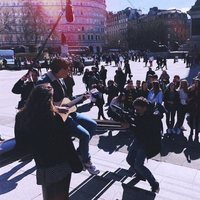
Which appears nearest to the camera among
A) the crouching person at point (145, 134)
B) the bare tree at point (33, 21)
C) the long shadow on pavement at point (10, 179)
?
the crouching person at point (145, 134)

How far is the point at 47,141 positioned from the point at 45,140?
0.02m

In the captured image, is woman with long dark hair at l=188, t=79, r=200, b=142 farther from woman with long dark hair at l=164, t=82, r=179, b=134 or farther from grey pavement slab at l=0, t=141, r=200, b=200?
grey pavement slab at l=0, t=141, r=200, b=200

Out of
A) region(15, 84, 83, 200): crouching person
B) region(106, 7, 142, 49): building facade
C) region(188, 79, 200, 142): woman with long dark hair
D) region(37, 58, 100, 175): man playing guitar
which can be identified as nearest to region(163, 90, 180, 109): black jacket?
region(188, 79, 200, 142): woman with long dark hair

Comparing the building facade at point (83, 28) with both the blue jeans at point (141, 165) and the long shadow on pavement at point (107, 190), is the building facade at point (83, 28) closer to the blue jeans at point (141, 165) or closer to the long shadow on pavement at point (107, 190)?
the long shadow on pavement at point (107, 190)

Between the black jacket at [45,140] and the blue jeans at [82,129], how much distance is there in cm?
144

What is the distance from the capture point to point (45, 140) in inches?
119

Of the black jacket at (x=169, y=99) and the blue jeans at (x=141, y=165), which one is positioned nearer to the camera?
the blue jeans at (x=141, y=165)

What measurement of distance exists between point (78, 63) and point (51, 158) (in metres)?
26.7

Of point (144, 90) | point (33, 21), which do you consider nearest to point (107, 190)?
point (144, 90)

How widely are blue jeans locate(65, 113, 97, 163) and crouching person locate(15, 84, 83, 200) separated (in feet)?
4.59

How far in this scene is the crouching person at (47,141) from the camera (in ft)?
9.62

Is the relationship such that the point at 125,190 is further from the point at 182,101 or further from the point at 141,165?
the point at 182,101

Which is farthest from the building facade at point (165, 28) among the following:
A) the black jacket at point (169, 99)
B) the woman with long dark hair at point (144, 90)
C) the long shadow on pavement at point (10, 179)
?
the long shadow on pavement at point (10, 179)

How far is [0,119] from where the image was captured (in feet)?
35.8
